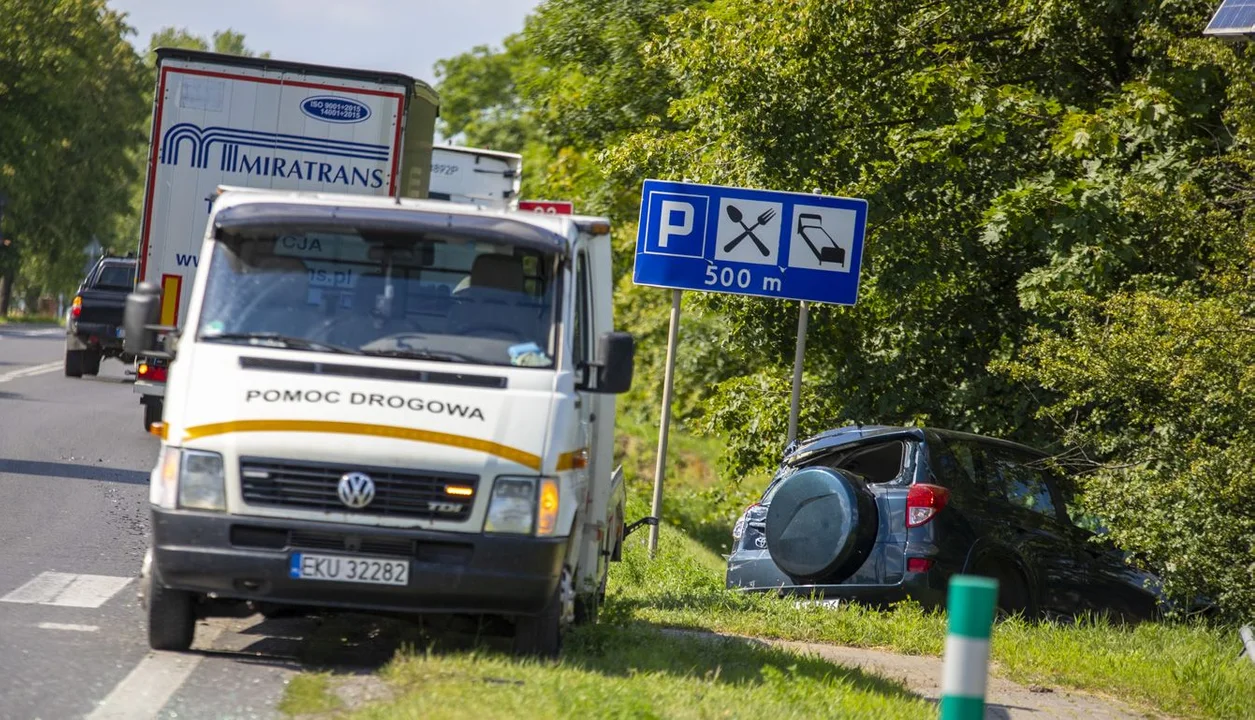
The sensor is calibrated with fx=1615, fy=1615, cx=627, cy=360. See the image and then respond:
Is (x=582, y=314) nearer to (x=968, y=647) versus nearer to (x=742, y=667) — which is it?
(x=742, y=667)

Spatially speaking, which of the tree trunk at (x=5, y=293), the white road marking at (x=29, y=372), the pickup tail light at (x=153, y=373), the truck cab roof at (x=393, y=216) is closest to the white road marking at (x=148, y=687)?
the truck cab roof at (x=393, y=216)

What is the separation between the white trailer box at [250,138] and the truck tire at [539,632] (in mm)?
7094

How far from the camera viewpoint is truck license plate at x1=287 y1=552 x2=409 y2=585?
7.21 meters

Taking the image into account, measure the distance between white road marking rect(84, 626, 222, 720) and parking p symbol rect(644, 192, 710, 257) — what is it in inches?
255

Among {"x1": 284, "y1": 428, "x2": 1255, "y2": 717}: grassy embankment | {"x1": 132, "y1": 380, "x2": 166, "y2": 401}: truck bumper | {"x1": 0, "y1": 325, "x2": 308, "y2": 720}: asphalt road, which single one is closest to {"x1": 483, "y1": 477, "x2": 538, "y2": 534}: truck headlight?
{"x1": 284, "y1": 428, "x2": 1255, "y2": 717}: grassy embankment

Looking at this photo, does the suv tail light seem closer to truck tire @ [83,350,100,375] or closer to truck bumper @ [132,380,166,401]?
truck bumper @ [132,380,166,401]

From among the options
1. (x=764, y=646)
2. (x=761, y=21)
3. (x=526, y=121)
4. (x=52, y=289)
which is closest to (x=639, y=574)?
(x=764, y=646)

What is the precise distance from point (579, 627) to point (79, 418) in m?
14.3

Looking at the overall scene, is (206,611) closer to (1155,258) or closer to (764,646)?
(764,646)

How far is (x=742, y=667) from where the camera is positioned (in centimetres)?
825

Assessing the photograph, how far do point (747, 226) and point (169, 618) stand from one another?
268 inches


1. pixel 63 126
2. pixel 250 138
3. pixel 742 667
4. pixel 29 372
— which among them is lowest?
pixel 742 667

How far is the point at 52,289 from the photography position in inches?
2872

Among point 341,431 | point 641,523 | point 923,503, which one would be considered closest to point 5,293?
point 641,523
